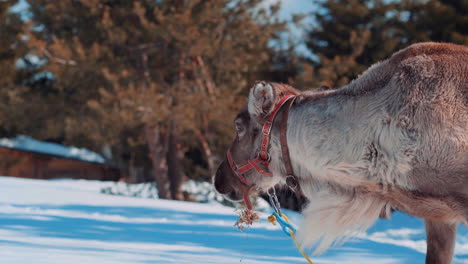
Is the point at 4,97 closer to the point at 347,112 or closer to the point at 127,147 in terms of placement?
the point at 127,147

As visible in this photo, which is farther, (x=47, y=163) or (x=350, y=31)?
(x=47, y=163)

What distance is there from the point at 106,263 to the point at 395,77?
2267 mm

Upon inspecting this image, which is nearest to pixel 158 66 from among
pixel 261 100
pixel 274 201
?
pixel 274 201

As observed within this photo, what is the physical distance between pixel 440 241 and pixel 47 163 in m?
22.7

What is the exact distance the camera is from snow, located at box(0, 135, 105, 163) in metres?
21.1

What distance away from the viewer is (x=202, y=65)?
47.4ft

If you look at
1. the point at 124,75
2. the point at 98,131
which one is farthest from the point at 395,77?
the point at 98,131

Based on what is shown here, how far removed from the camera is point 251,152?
3.45m

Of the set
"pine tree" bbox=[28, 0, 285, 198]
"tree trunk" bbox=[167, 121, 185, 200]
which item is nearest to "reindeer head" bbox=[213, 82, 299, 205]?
"pine tree" bbox=[28, 0, 285, 198]

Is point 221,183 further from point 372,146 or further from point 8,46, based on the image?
point 8,46

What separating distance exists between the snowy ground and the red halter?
0.79 metres

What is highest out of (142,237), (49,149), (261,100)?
(261,100)

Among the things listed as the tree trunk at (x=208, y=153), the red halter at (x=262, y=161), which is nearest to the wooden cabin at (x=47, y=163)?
the tree trunk at (x=208, y=153)

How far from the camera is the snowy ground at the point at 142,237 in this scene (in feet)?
14.5
